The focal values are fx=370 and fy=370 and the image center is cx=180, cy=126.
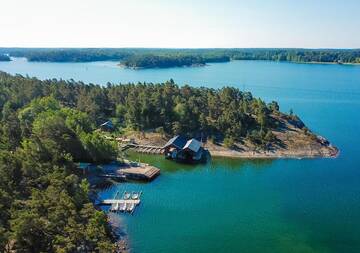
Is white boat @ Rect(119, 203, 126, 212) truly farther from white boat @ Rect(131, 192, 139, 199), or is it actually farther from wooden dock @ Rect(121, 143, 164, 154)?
wooden dock @ Rect(121, 143, 164, 154)

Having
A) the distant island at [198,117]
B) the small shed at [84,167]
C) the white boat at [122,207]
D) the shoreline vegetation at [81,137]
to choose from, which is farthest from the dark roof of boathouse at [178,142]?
the white boat at [122,207]

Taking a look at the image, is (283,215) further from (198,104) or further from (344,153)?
(198,104)

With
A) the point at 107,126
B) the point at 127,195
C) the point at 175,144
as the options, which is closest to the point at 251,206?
the point at 127,195

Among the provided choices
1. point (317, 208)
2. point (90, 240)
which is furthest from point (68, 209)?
point (317, 208)

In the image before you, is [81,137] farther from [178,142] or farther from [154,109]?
[154,109]

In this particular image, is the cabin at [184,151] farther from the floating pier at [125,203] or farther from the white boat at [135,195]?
the floating pier at [125,203]
